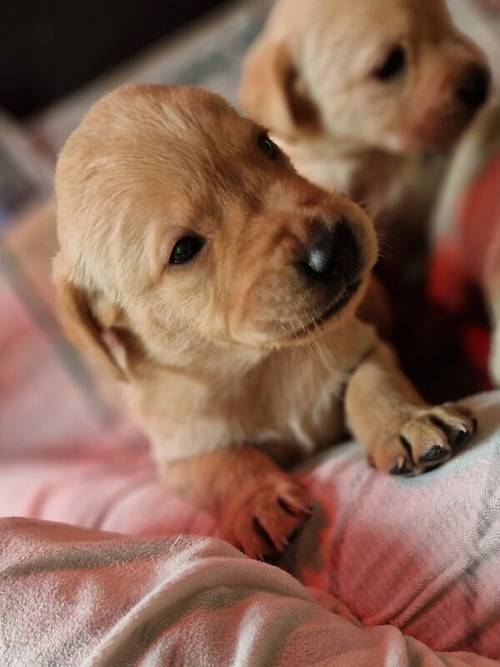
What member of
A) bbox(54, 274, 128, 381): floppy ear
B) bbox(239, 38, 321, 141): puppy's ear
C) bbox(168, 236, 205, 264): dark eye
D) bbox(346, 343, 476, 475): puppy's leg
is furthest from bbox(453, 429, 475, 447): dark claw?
bbox(239, 38, 321, 141): puppy's ear

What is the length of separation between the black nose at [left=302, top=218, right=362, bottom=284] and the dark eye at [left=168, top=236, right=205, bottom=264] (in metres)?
0.21

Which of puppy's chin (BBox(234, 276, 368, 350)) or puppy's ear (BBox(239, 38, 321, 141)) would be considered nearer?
puppy's chin (BBox(234, 276, 368, 350))

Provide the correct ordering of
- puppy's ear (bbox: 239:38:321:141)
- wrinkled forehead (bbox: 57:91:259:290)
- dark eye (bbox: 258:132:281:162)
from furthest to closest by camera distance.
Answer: puppy's ear (bbox: 239:38:321:141), dark eye (bbox: 258:132:281:162), wrinkled forehead (bbox: 57:91:259:290)

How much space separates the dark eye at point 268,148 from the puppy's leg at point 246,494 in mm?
606

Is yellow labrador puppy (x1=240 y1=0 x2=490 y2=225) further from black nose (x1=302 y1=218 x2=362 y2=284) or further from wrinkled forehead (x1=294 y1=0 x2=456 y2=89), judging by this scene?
black nose (x1=302 y1=218 x2=362 y2=284)

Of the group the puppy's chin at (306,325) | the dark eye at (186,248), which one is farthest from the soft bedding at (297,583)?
the dark eye at (186,248)

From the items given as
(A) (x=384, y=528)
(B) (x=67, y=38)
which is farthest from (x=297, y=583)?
(B) (x=67, y=38)

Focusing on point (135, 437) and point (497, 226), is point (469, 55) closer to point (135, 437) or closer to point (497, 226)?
point (497, 226)

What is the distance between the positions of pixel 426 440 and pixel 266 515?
0.33 meters

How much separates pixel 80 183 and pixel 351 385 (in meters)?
0.67

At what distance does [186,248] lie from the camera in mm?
1240

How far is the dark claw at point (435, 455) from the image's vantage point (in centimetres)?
120

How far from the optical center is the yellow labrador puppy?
1880 mm

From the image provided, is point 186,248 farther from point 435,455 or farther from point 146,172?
point 435,455
